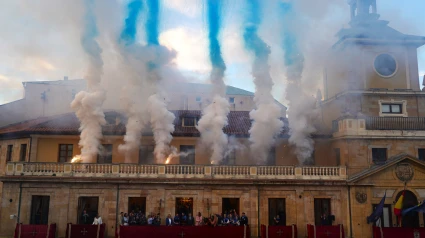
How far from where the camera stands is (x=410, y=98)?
109 feet

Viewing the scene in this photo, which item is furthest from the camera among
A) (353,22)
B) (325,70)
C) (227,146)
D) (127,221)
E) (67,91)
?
(67,91)

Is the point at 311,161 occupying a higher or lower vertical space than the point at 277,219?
higher

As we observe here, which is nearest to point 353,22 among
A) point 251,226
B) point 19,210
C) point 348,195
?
point 348,195

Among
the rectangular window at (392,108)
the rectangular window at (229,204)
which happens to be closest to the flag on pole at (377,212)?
the rectangular window at (392,108)

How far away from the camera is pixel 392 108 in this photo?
33.2m

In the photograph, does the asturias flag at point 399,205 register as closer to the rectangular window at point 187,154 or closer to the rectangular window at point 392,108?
the rectangular window at point 392,108

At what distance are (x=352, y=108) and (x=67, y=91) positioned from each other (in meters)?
33.2

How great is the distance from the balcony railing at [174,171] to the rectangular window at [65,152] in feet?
11.2

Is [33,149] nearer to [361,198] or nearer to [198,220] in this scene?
[198,220]

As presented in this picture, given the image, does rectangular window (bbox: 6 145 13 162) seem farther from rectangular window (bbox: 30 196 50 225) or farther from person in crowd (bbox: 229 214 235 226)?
person in crowd (bbox: 229 214 235 226)

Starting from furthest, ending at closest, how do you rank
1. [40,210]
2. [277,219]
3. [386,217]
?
[386,217] → [40,210] → [277,219]

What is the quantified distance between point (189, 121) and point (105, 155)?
7571 millimetres

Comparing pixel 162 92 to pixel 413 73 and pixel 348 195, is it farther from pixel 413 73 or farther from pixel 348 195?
pixel 413 73

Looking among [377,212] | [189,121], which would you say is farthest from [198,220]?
[377,212]
